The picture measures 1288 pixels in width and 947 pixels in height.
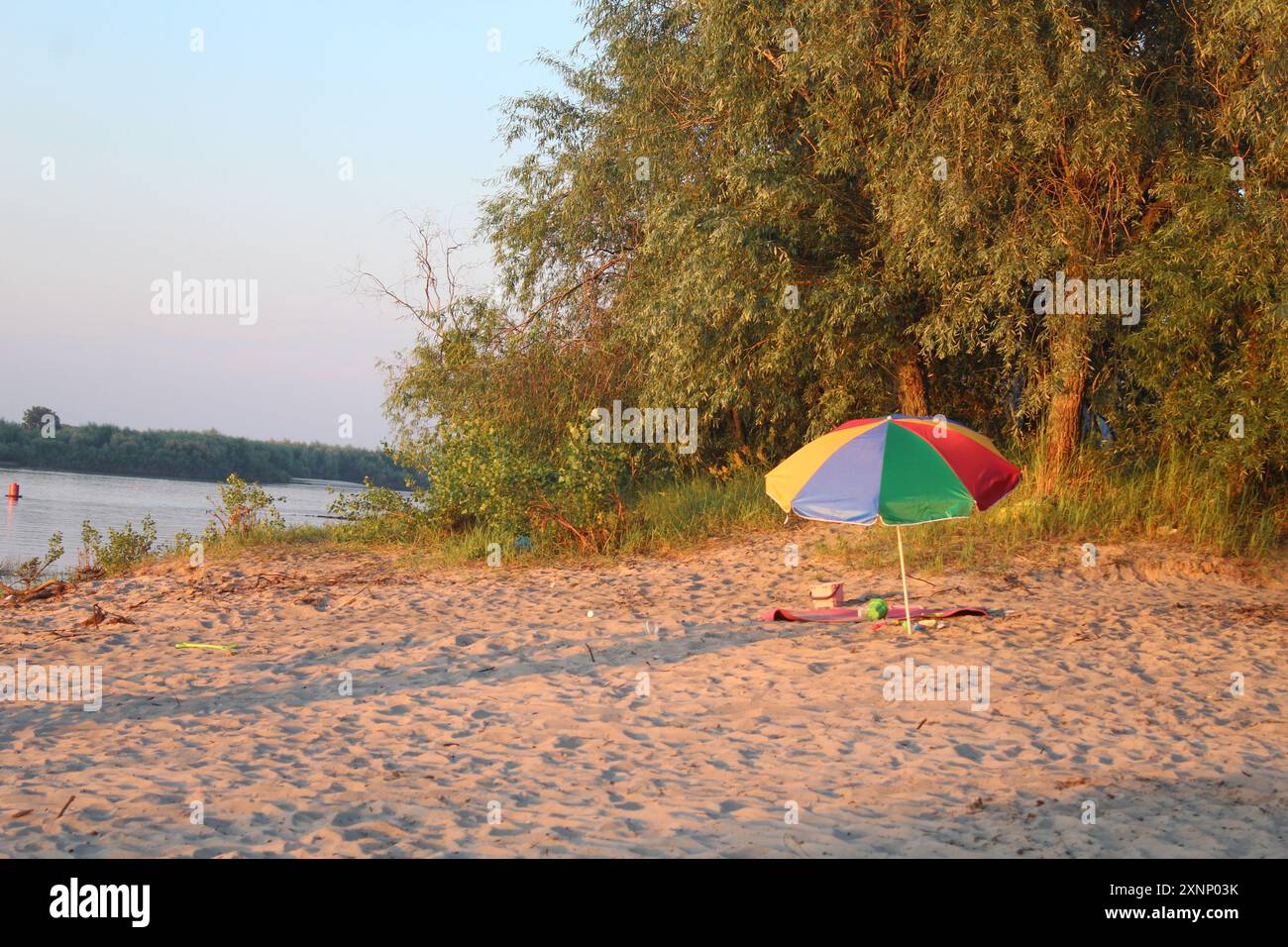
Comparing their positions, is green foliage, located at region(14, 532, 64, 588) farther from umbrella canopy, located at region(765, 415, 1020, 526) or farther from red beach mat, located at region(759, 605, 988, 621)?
umbrella canopy, located at region(765, 415, 1020, 526)

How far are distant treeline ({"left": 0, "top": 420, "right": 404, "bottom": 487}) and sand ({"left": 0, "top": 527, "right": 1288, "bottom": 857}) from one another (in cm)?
3855

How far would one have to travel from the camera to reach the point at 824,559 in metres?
13.8

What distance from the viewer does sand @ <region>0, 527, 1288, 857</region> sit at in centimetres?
534

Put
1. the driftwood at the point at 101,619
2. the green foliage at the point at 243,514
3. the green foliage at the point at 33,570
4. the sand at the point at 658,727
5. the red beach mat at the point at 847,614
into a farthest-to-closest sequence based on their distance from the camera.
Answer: the green foliage at the point at 243,514 → the green foliage at the point at 33,570 → the driftwood at the point at 101,619 → the red beach mat at the point at 847,614 → the sand at the point at 658,727

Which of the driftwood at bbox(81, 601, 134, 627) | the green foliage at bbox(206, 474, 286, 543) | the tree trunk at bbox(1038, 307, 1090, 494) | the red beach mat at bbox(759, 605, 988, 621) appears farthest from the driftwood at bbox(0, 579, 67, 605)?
the tree trunk at bbox(1038, 307, 1090, 494)

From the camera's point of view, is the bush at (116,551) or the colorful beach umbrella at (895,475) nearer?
the colorful beach umbrella at (895,475)

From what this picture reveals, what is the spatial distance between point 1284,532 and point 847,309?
19.4ft

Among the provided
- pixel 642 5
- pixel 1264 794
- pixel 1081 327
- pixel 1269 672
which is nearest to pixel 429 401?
pixel 642 5

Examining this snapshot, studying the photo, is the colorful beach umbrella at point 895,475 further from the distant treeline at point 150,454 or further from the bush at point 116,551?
the distant treeline at point 150,454

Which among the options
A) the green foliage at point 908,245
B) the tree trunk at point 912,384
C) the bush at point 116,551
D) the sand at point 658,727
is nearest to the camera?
the sand at point 658,727

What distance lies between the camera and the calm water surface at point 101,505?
23.7m

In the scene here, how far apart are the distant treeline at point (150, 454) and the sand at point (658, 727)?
126ft

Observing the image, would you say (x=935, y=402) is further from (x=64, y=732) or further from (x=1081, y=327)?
(x=64, y=732)

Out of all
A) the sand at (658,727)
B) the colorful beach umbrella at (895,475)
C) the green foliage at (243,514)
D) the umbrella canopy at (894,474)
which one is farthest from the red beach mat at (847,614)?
the green foliage at (243,514)
